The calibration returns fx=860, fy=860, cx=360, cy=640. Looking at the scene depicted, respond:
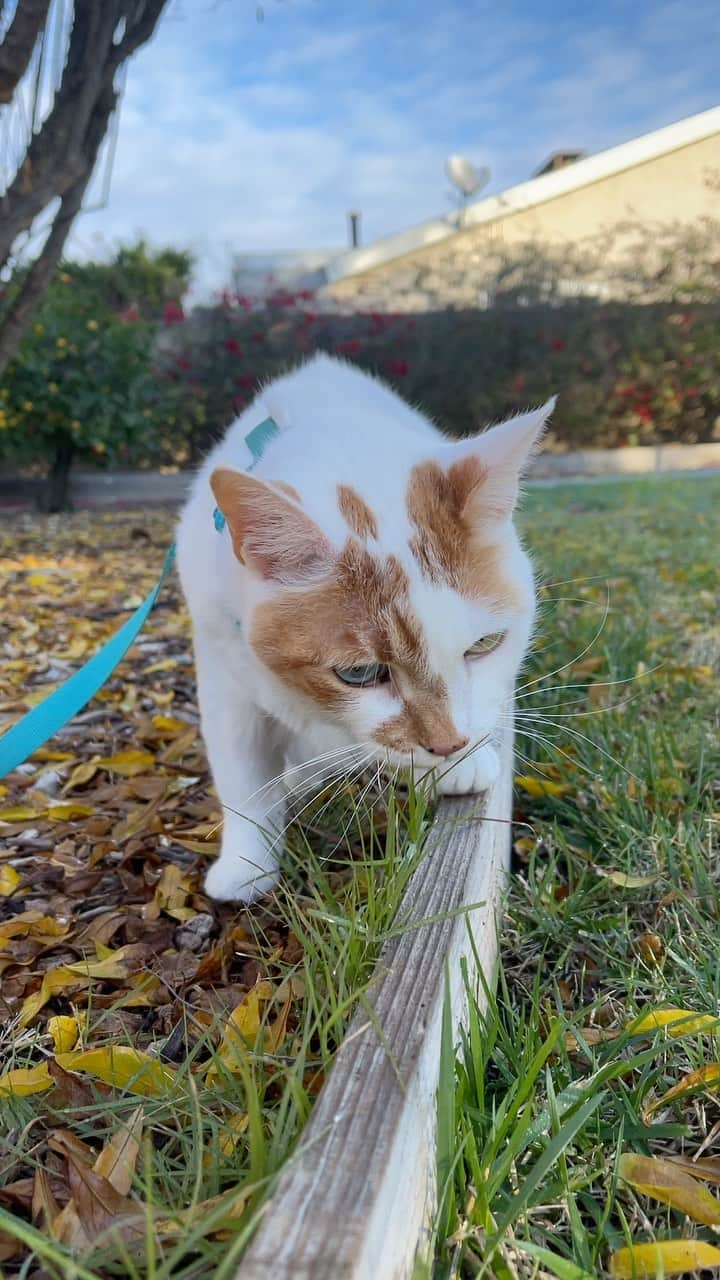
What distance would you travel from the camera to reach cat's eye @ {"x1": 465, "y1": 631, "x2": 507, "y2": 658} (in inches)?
53.1

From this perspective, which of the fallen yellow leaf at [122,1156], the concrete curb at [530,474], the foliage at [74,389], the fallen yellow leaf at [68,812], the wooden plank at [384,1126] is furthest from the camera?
the concrete curb at [530,474]

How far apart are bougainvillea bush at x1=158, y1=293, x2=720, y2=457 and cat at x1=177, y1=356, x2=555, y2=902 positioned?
7617 millimetres

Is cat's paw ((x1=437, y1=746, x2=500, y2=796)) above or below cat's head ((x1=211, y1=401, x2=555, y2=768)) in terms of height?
below

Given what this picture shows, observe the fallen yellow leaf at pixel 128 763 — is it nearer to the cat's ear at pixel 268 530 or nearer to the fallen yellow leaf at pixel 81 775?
the fallen yellow leaf at pixel 81 775

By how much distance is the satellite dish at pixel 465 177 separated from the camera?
11.7 m

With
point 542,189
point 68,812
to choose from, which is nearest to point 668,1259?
point 68,812

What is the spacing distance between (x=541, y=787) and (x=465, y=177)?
1194 centimetres

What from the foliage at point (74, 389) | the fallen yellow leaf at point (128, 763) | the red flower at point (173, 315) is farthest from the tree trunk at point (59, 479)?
the fallen yellow leaf at point (128, 763)

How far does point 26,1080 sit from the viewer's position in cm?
114

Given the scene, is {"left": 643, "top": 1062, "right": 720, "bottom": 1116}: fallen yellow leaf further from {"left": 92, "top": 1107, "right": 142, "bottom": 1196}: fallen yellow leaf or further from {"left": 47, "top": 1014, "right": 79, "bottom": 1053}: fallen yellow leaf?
{"left": 47, "top": 1014, "right": 79, "bottom": 1053}: fallen yellow leaf

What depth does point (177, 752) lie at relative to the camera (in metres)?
2.28

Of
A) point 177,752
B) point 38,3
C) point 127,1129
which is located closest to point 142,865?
point 177,752

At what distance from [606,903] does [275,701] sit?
2.23 ft

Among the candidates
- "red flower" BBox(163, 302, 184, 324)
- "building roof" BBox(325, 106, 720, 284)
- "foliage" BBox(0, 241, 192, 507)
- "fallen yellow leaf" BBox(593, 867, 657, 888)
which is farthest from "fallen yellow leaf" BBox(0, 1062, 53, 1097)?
"building roof" BBox(325, 106, 720, 284)
